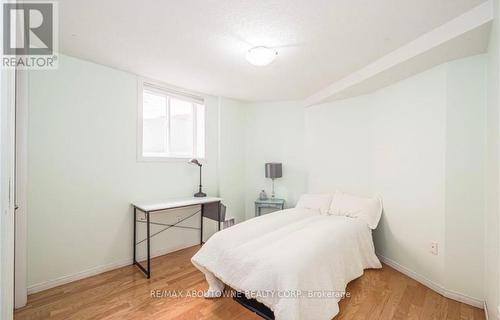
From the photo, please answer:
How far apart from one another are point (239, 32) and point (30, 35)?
1853 mm

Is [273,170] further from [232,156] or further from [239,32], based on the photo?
[239,32]

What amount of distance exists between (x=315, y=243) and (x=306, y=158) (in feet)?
6.99

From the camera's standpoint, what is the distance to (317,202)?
124 inches

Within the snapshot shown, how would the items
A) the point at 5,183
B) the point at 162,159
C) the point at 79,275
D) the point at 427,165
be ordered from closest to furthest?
the point at 5,183 < the point at 427,165 < the point at 79,275 < the point at 162,159

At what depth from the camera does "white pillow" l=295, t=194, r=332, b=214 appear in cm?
308

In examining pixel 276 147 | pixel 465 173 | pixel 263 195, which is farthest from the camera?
pixel 276 147

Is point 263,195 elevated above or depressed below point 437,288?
above

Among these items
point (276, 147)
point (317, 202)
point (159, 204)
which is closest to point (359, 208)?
point (317, 202)

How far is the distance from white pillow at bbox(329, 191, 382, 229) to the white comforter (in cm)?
18

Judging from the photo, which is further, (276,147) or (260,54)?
(276,147)

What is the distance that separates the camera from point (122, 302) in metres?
2.00

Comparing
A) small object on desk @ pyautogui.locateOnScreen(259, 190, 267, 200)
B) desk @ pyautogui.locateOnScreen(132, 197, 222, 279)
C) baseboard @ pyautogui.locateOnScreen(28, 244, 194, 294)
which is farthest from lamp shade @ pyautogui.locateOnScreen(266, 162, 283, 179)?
baseboard @ pyautogui.locateOnScreen(28, 244, 194, 294)

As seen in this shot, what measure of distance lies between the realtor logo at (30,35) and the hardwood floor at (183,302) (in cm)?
198

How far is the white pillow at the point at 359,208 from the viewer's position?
2679mm
